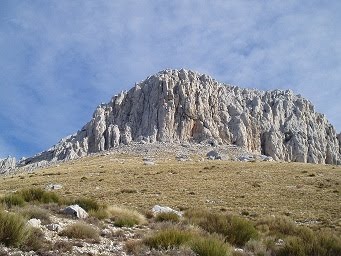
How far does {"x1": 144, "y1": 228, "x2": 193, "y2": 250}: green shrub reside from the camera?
10656 millimetres

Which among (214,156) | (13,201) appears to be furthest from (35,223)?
(214,156)

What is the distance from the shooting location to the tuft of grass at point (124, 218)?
14648 millimetres

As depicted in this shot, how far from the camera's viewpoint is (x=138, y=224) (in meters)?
15.2

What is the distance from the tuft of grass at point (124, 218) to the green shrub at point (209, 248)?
4.59m

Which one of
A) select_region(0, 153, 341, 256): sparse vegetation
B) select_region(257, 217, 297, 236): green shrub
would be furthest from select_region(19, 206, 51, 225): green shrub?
select_region(257, 217, 297, 236): green shrub

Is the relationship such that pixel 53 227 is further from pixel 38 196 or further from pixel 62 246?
pixel 38 196

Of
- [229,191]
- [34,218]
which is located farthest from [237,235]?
[229,191]

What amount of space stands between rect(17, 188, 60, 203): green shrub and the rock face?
86746 millimetres

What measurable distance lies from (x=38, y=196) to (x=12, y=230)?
898cm

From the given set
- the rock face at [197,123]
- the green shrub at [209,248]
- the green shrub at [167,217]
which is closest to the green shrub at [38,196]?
the green shrub at [167,217]

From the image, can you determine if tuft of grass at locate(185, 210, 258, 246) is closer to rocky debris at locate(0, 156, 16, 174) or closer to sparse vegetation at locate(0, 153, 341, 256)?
sparse vegetation at locate(0, 153, 341, 256)

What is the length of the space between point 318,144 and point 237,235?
120 metres

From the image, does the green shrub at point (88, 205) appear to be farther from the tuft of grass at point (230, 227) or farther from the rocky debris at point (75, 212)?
the tuft of grass at point (230, 227)

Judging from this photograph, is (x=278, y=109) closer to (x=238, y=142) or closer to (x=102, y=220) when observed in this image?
(x=238, y=142)
